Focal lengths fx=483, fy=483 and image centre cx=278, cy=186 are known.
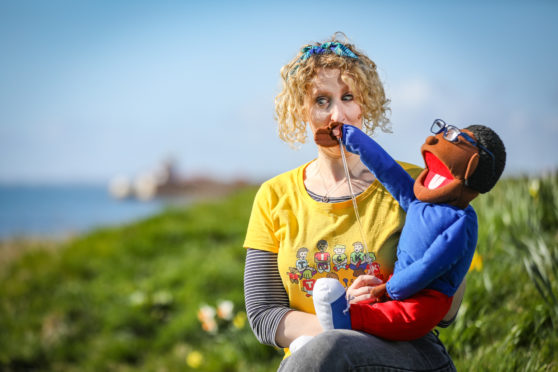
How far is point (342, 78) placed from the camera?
1.64 meters

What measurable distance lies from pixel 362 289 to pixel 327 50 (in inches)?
33.2

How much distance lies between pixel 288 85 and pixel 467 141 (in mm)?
700

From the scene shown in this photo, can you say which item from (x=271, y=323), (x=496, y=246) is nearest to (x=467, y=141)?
(x=271, y=323)

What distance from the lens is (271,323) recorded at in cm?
164

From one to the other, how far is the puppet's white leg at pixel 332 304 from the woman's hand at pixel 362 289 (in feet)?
0.20

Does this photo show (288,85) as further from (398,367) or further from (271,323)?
(398,367)

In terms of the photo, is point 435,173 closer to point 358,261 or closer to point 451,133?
point 451,133

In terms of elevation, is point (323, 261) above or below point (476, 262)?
above

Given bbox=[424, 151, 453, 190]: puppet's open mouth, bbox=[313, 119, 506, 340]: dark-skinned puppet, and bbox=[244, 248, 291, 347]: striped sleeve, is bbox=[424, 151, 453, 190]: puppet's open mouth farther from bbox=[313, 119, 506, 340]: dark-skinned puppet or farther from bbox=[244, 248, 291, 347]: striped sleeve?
bbox=[244, 248, 291, 347]: striped sleeve

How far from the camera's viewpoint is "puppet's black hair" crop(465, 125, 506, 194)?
51.1 inches

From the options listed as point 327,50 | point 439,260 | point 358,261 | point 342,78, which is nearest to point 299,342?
point 358,261

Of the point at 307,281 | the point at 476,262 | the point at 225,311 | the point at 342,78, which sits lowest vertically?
the point at 225,311

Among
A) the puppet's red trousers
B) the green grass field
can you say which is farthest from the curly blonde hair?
the green grass field

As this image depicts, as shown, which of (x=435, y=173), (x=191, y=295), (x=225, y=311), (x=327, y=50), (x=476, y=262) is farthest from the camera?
(x=191, y=295)
